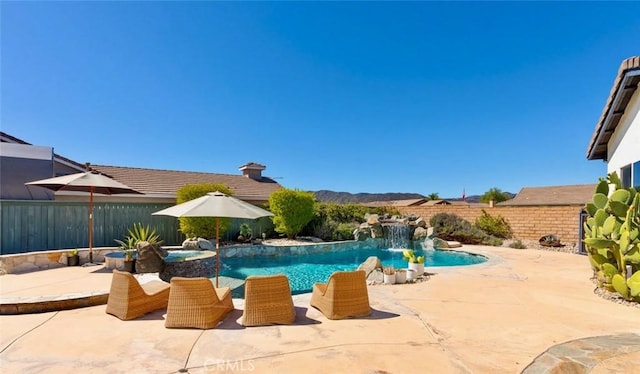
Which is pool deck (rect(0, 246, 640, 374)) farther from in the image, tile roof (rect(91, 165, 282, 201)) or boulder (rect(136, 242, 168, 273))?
tile roof (rect(91, 165, 282, 201))

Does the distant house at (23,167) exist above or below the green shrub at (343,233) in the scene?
above

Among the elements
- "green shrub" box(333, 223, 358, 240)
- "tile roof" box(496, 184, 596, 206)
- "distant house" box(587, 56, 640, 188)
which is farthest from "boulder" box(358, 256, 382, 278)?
"tile roof" box(496, 184, 596, 206)

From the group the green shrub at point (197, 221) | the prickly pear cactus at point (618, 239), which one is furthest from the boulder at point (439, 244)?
the green shrub at point (197, 221)

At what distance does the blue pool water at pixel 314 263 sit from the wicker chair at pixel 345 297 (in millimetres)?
4071

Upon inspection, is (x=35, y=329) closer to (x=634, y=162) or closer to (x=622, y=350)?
(x=622, y=350)

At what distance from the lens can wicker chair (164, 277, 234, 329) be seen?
4949mm

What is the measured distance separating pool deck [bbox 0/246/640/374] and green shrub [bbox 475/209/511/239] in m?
12.4

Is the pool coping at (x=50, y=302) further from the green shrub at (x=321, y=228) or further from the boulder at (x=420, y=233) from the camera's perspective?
the boulder at (x=420, y=233)

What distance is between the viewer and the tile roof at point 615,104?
25.9 feet

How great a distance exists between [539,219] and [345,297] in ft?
53.2

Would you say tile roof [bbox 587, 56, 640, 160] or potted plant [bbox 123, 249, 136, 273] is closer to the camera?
tile roof [bbox 587, 56, 640, 160]

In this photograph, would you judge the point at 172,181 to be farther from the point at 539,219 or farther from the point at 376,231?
the point at 539,219

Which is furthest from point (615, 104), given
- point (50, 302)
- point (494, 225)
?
point (50, 302)

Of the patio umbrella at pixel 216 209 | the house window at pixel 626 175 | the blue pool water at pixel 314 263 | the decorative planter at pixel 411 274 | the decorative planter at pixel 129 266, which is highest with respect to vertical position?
the house window at pixel 626 175
